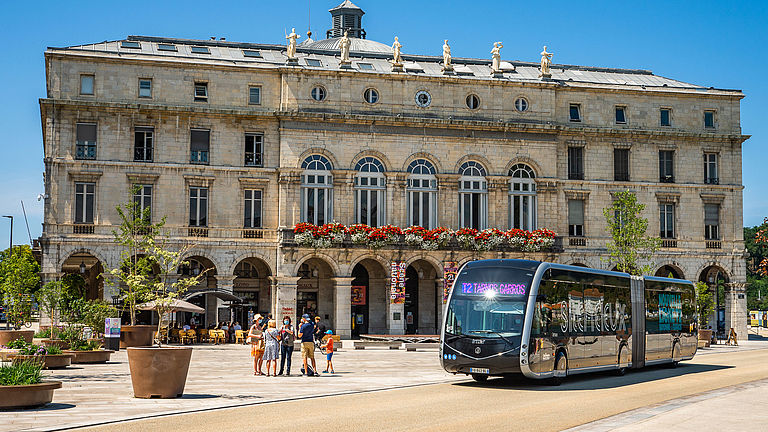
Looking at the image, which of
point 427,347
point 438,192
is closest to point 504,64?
point 438,192

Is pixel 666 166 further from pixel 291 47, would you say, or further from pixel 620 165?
pixel 291 47

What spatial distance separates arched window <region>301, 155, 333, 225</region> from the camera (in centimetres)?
5341

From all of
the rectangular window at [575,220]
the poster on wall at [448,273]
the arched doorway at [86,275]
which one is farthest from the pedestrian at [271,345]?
the rectangular window at [575,220]

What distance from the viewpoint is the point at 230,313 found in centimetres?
5450

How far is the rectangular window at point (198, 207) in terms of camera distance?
171 feet

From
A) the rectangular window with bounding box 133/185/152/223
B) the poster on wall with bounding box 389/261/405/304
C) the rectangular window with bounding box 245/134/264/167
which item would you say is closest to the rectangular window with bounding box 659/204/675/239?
the poster on wall with bounding box 389/261/405/304

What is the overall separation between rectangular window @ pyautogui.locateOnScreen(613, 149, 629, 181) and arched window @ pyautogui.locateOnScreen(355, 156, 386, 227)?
15.3 metres

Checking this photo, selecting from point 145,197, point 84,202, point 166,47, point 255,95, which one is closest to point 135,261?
point 145,197

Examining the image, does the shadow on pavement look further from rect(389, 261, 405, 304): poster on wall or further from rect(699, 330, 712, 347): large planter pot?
rect(389, 261, 405, 304): poster on wall

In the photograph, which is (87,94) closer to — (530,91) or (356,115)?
(356,115)

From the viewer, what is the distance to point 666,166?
59656mm

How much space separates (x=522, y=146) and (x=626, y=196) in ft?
23.6

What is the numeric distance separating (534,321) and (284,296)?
96.3 ft

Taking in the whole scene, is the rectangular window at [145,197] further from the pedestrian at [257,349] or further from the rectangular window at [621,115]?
the rectangular window at [621,115]
